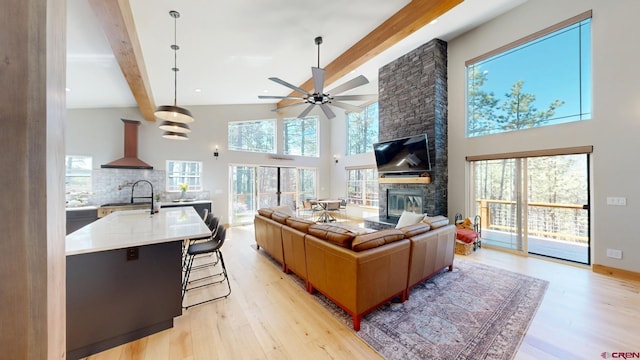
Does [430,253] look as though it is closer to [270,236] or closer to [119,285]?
[270,236]

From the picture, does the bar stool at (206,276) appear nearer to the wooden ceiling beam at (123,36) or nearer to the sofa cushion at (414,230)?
the sofa cushion at (414,230)

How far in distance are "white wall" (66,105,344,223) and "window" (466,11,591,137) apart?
15.1ft

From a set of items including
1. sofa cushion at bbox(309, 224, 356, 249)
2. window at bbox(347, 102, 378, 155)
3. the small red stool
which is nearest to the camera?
sofa cushion at bbox(309, 224, 356, 249)

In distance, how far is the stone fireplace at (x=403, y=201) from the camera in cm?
527

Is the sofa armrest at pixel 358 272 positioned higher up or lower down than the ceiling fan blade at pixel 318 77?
lower down

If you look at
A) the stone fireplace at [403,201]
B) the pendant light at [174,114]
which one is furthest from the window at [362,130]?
the pendant light at [174,114]

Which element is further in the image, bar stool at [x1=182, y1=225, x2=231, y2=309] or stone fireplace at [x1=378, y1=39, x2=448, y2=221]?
stone fireplace at [x1=378, y1=39, x2=448, y2=221]

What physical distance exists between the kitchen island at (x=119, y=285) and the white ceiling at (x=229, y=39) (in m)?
2.50

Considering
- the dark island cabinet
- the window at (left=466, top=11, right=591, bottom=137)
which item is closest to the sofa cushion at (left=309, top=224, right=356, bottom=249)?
the window at (left=466, top=11, right=591, bottom=137)

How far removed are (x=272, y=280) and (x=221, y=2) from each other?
140 inches

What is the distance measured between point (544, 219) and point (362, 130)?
16.9ft

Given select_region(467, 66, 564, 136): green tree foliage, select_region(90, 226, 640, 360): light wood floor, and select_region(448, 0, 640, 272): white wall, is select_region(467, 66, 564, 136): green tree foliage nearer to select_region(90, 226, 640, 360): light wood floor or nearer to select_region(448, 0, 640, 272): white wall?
select_region(448, 0, 640, 272): white wall

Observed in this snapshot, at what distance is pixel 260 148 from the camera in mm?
7473

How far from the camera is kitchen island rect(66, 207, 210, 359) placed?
1.83 metres
